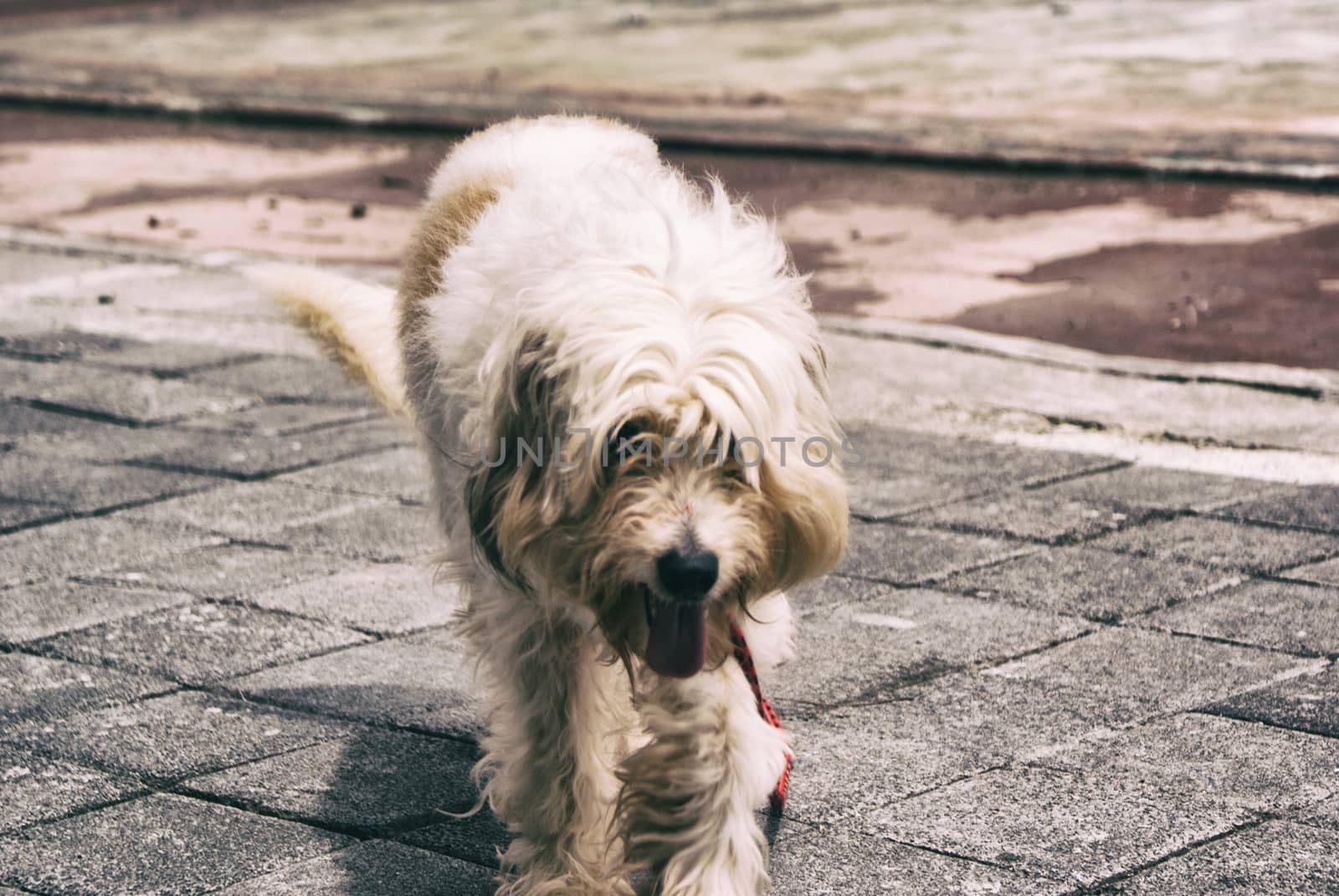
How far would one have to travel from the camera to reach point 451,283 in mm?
3436

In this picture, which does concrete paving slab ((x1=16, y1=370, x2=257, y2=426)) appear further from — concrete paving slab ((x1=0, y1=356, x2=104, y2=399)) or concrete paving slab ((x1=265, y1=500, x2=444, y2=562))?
concrete paving slab ((x1=265, y1=500, x2=444, y2=562))

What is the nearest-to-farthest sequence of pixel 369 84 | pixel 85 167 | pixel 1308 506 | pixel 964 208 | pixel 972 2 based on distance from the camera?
pixel 1308 506 < pixel 964 208 < pixel 85 167 < pixel 369 84 < pixel 972 2

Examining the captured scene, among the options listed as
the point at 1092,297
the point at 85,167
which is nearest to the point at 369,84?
the point at 85,167

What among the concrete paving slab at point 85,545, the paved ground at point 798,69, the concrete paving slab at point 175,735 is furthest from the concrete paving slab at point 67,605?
the paved ground at point 798,69

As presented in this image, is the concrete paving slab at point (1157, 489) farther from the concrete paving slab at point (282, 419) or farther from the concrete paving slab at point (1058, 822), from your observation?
the concrete paving slab at point (282, 419)

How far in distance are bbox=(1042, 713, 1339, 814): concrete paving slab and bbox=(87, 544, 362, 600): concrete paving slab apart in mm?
2166

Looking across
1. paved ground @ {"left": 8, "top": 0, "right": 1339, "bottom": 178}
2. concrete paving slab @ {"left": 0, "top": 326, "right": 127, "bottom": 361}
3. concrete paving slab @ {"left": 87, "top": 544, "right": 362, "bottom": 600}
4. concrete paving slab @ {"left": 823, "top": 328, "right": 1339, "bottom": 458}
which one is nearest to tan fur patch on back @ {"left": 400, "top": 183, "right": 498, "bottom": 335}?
concrete paving slab @ {"left": 87, "top": 544, "right": 362, "bottom": 600}

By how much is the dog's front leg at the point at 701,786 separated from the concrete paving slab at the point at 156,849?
637 mm

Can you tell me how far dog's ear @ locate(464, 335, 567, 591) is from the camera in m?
2.92

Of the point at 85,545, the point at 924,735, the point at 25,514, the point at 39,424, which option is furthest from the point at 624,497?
the point at 39,424

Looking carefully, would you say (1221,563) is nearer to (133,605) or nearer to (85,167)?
(133,605)

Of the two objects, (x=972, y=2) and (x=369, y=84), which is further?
(x=972, y=2)

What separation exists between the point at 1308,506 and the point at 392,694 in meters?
2.67

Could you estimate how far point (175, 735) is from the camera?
155 inches
